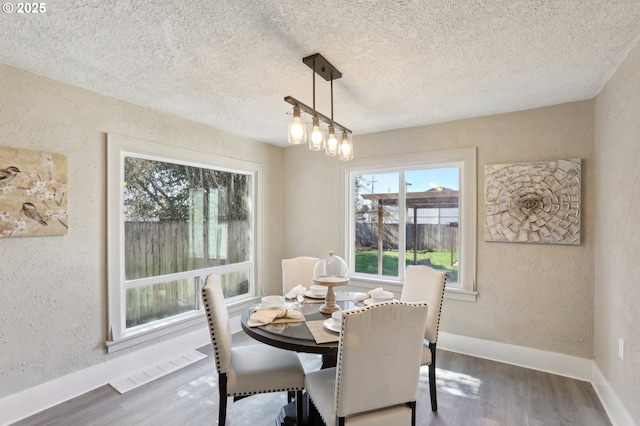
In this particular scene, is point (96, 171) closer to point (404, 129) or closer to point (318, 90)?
point (318, 90)

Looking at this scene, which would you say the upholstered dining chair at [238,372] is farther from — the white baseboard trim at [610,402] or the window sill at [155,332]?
the white baseboard trim at [610,402]

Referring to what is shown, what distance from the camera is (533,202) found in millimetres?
2900

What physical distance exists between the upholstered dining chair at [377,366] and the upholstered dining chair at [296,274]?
1.65 meters

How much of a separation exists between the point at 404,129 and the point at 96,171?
308cm

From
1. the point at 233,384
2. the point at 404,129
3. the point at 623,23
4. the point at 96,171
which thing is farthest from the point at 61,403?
the point at 623,23

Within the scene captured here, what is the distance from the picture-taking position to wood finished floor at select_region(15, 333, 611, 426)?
2.18m

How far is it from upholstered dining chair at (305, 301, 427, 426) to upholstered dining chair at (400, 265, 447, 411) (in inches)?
29.7

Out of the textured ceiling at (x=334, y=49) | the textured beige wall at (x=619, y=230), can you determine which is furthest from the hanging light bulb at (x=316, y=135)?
the textured beige wall at (x=619, y=230)

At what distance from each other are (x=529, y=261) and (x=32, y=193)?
413cm

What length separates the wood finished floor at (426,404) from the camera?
2176 mm

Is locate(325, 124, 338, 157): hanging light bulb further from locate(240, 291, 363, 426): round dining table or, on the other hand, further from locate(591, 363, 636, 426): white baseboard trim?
locate(591, 363, 636, 426): white baseboard trim

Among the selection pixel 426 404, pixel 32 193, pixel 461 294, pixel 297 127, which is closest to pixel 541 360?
pixel 461 294

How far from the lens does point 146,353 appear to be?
115 inches

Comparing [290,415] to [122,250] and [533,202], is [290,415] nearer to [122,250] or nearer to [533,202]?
[122,250]
